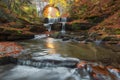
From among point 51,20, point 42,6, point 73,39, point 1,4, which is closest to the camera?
point 73,39

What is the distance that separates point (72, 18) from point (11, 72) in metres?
15.0

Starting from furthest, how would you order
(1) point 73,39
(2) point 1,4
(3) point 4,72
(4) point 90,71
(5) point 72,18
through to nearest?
1. (5) point 72,18
2. (2) point 1,4
3. (1) point 73,39
4. (3) point 4,72
5. (4) point 90,71

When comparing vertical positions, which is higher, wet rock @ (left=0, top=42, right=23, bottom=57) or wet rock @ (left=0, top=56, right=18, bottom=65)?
wet rock @ (left=0, top=42, right=23, bottom=57)

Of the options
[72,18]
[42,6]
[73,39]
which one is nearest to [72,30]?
[72,18]

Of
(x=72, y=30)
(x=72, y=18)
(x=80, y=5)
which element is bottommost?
(x=72, y=30)

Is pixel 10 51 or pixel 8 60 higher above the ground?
pixel 10 51

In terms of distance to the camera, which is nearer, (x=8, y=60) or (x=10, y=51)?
(x=8, y=60)

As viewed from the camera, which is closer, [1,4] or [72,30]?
[1,4]

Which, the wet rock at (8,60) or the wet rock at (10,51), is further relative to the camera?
the wet rock at (10,51)

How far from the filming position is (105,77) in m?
5.13

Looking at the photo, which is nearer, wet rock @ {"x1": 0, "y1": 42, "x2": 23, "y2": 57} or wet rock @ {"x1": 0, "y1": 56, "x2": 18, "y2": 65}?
wet rock @ {"x1": 0, "y1": 56, "x2": 18, "y2": 65}

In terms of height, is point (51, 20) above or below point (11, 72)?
above

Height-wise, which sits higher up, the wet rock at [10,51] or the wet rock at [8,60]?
the wet rock at [10,51]

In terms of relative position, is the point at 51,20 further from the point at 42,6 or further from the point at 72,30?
the point at 42,6
